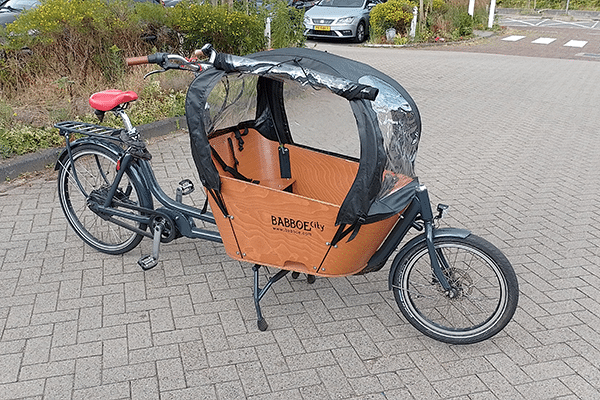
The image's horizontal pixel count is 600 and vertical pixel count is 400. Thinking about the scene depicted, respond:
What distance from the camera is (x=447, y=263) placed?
330cm

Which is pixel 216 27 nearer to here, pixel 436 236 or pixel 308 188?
pixel 308 188

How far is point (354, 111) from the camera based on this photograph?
114 inches

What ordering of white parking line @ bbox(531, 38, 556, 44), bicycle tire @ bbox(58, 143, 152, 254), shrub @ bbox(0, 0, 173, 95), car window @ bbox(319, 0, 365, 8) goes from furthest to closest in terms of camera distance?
1. white parking line @ bbox(531, 38, 556, 44)
2. car window @ bbox(319, 0, 365, 8)
3. shrub @ bbox(0, 0, 173, 95)
4. bicycle tire @ bbox(58, 143, 152, 254)

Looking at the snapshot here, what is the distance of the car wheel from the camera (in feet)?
57.5

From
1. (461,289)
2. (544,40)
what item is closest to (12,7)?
(461,289)

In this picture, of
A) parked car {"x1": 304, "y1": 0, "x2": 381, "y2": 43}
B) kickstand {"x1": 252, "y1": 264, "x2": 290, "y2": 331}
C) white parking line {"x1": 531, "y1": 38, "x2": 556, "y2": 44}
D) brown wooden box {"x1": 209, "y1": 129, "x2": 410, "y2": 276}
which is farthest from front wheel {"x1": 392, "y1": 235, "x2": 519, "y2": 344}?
white parking line {"x1": 531, "y1": 38, "x2": 556, "y2": 44}

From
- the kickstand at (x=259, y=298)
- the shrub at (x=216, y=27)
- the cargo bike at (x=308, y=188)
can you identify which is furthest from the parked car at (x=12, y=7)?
the kickstand at (x=259, y=298)

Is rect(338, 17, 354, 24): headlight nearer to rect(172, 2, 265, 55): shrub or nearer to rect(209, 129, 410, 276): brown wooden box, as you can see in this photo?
rect(172, 2, 265, 55): shrub

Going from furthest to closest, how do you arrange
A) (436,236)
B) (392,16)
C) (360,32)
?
(360,32) < (392,16) < (436,236)

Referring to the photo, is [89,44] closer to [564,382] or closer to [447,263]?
[447,263]

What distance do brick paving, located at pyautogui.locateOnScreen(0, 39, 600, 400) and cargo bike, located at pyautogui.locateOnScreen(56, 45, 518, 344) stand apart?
21 cm

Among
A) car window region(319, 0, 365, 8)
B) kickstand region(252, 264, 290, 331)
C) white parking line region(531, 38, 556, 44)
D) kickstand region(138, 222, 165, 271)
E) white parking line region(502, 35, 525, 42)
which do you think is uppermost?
car window region(319, 0, 365, 8)

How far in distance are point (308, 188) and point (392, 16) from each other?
14097mm

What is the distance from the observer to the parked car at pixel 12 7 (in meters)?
9.70
